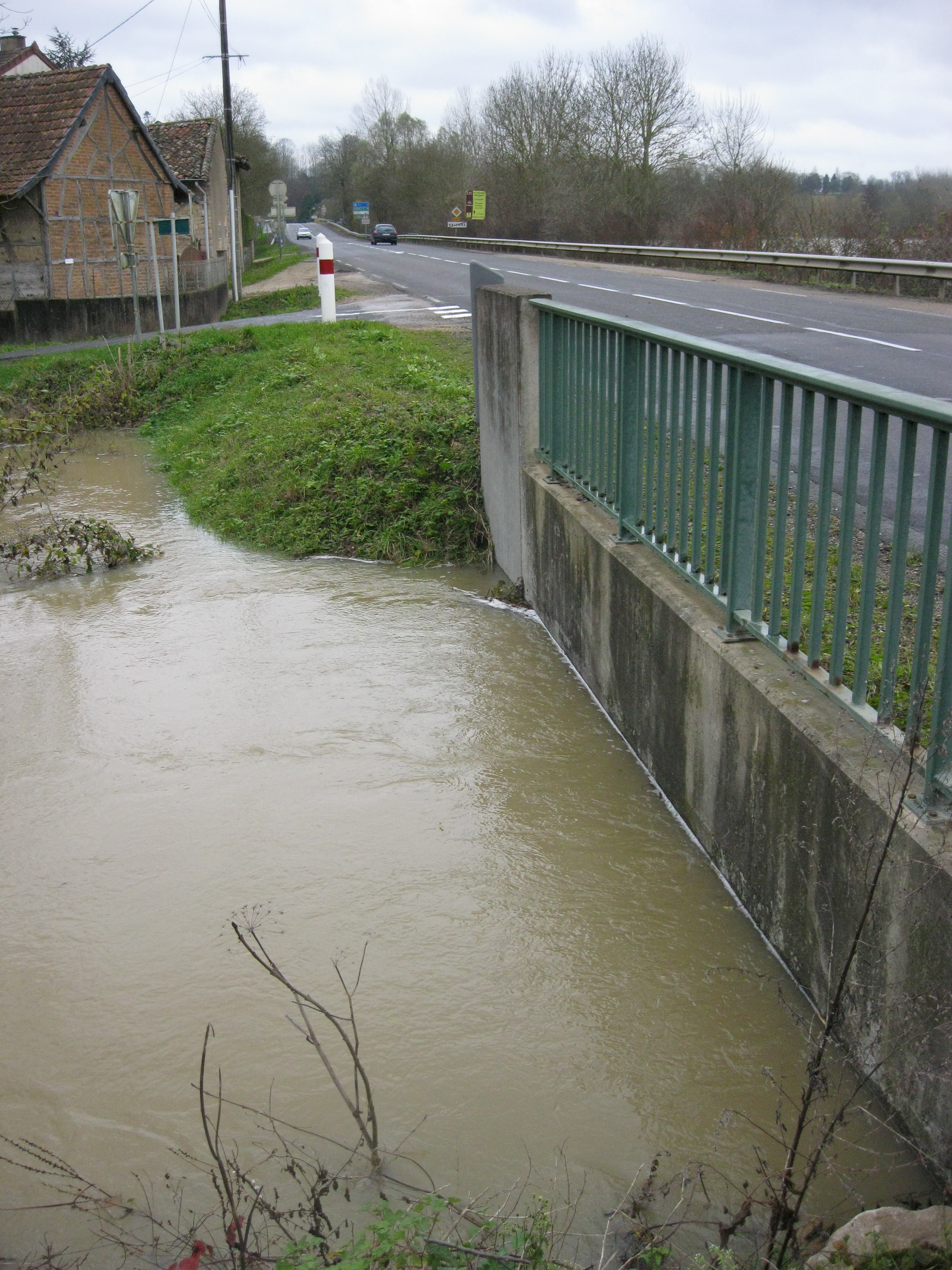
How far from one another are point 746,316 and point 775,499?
39.8 feet

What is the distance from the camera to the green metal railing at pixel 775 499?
2.75 meters

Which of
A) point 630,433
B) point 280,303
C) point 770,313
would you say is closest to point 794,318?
point 770,313

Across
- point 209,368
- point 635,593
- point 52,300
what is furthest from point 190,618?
point 52,300

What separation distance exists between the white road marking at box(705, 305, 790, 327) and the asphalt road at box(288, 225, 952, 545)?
1.6 inches

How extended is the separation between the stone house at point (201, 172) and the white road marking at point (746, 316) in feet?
96.2

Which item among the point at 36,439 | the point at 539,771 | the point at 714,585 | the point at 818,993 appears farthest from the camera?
the point at 36,439

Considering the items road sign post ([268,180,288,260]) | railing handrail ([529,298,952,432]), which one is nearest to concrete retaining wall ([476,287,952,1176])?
railing handrail ([529,298,952,432])

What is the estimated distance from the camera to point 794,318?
1553 centimetres

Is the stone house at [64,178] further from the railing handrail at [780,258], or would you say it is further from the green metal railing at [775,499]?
the green metal railing at [775,499]

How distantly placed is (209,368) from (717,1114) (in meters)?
14.8

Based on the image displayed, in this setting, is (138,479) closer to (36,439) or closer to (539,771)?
(36,439)

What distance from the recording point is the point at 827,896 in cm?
313

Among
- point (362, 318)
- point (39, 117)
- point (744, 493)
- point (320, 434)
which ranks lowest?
point (320, 434)

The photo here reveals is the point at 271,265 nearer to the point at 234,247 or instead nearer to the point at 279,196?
the point at 279,196
